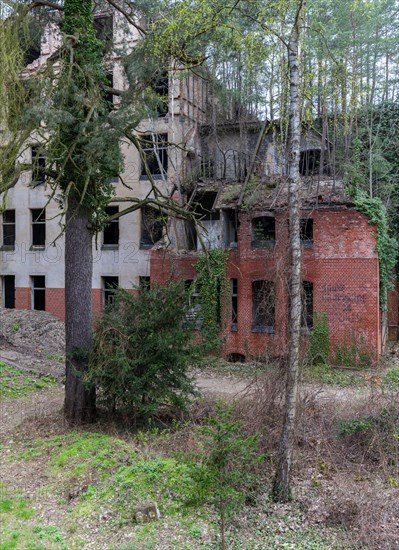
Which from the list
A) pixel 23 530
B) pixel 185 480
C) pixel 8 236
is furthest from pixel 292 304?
pixel 8 236

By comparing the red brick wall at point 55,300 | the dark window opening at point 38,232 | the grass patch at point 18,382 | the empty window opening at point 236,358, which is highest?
the dark window opening at point 38,232

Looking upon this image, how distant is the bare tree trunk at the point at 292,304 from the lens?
23.3 feet

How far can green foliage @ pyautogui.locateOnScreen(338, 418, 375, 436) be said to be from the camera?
9219 millimetres

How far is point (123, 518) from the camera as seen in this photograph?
21.7 feet

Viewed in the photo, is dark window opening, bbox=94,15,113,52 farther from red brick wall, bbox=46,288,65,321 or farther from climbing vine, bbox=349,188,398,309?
red brick wall, bbox=46,288,65,321

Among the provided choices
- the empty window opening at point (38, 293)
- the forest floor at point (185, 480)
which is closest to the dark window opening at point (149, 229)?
the empty window opening at point (38, 293)

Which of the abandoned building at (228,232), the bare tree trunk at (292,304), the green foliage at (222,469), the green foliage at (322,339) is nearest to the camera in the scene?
Result: the green foliage at (222,469)

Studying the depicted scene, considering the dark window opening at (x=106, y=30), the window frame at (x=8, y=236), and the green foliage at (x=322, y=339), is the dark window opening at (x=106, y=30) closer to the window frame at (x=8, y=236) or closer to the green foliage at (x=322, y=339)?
the green foliage at (x=322, y=339)


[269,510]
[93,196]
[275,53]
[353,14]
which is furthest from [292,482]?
[353,14]

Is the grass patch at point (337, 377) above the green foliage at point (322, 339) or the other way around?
the other way around

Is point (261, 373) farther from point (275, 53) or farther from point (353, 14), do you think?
point (353, 14)

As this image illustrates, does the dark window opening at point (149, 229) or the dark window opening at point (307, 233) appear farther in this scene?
the dark window opening at point (149, 229)

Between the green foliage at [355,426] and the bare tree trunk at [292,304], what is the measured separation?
246cm

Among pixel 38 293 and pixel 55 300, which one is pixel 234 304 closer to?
pixel 55 300
